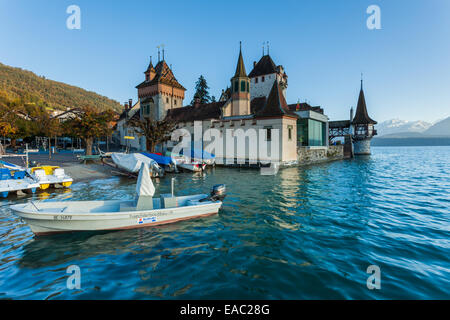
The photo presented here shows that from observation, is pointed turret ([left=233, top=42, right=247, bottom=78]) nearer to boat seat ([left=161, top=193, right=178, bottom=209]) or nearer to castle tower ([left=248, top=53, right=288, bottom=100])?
castle tower ([left=248, top=53, right=288, bottom=100])

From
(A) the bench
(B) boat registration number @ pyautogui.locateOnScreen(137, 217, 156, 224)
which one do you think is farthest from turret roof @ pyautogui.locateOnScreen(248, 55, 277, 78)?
(B) boat registration number @ pyautogui.locateOnScreen(137, 217, 156, 224)

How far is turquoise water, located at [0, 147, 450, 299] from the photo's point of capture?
5426mm

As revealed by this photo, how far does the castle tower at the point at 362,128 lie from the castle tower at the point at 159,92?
49.6 metres

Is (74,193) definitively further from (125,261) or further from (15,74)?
(15,74)

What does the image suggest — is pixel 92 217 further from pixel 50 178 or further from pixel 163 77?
pixel 163 77

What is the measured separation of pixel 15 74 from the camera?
14212 cm

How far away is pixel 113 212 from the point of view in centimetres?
866

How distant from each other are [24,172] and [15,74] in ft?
600

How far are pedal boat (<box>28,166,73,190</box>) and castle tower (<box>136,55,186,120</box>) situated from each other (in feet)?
97.4

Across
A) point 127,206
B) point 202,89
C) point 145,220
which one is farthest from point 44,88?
point 145,220

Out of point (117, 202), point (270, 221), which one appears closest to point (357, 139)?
point (270, 221)

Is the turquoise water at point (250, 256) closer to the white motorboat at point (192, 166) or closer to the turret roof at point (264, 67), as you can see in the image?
the white motorboat at point (192, 166)

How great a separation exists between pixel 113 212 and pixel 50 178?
1251cm

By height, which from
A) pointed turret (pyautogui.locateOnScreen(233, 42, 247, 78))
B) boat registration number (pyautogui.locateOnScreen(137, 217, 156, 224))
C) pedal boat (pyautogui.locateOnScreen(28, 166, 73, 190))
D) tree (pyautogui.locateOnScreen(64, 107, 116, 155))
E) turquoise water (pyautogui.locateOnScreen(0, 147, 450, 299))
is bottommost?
turquoise water (pyautogui.locateOnScreen(0, 147, 450, 299))
